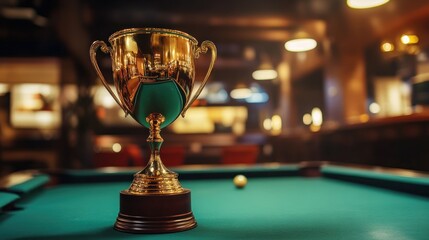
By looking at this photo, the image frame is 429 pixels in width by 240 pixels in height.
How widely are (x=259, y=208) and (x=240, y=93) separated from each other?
11421mm

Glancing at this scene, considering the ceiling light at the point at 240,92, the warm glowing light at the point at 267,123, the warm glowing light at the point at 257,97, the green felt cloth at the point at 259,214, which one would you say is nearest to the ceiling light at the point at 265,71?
the ceiling light at the point at 240,92

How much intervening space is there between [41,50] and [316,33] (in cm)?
561

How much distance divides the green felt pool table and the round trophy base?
36 mm

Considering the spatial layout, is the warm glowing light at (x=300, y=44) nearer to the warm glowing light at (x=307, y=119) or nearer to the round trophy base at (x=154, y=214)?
the round trophy base at (x=154, y=214)

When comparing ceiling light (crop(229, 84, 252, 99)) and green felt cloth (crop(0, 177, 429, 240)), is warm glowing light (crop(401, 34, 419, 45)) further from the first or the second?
green felt cloth (crop(0, 177, 429, 240))

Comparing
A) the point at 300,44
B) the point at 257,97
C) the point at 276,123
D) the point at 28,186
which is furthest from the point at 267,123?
the point at 28,186

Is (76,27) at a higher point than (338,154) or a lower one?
higher

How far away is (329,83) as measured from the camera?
10109 millimetres

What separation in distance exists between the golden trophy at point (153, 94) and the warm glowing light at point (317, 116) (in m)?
11.6

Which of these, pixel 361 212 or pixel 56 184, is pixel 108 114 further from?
pixel 361 212

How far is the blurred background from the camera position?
21.2 ft

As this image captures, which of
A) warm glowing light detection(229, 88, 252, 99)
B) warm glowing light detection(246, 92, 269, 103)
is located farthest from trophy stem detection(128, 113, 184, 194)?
warm glowing light detection(246, 92, 269, 103)

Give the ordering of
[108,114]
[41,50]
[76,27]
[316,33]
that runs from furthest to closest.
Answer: [108,114]
[316,33]
[41,50]
[76,27]

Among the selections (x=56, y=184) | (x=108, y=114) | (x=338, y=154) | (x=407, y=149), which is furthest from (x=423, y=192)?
(x=108, y=114)
